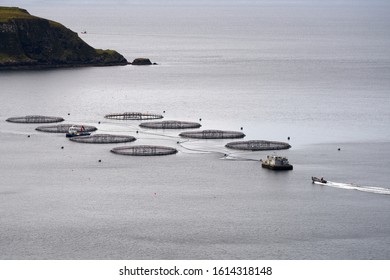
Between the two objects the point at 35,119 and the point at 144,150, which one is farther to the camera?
the point at 35,119

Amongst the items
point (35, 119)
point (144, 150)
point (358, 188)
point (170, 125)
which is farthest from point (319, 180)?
point (35, 119)

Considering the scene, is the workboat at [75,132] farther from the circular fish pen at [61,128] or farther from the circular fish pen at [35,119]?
the circular fish pen at [35,119]

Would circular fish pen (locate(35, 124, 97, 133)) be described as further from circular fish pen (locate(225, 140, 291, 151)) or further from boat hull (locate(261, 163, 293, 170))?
boat hull (locate(261, 163, 293, 170))

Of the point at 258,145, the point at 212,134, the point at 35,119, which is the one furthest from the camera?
the point at 35,119

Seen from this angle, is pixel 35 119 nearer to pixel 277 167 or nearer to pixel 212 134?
pixel 212 134

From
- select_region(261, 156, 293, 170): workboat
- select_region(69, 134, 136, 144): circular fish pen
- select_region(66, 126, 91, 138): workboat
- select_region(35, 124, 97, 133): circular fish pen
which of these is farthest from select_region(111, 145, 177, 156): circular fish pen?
select_region(35, 124, 97, 133): circular fish pen

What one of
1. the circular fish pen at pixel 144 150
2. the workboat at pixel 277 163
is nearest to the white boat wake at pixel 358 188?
the workboat at pixel 277 163
